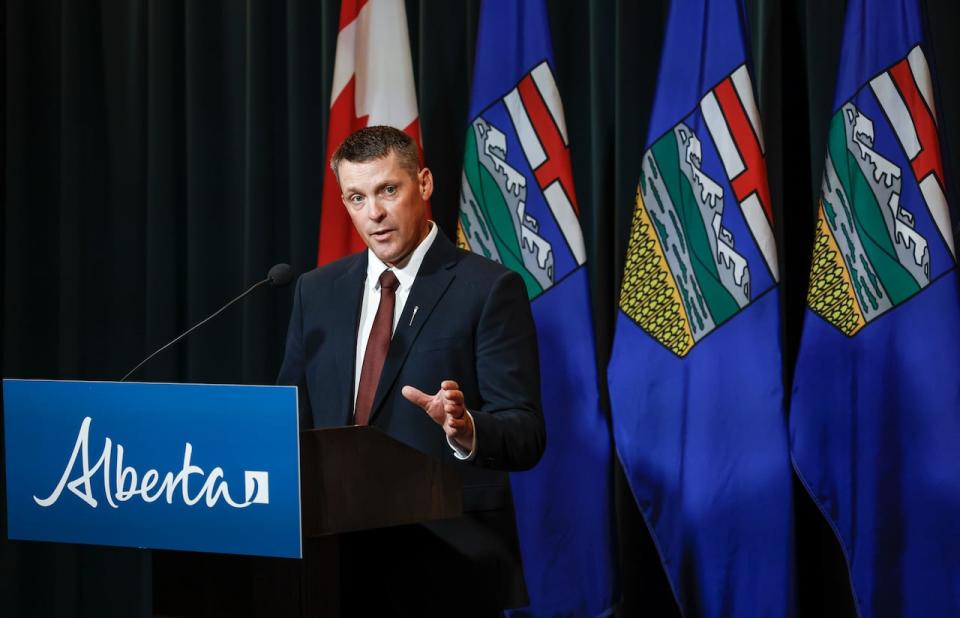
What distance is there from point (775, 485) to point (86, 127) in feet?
9.88

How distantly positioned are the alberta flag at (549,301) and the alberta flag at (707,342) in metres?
0.13

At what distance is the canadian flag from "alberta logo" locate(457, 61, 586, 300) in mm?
316

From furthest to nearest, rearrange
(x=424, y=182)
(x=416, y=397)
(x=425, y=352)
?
(x=424, y=182)
(x=425, y=352)
(x=416, y=397)

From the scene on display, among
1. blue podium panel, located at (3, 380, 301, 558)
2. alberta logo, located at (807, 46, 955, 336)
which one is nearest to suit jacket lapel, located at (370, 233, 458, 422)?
blue podium panel, located at (3, 380, 301, 558)

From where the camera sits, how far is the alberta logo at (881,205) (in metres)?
2.89

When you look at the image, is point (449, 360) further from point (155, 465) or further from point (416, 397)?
point (155, 465)

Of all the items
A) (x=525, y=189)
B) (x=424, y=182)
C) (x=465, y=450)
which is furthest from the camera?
(x=525, y=189)

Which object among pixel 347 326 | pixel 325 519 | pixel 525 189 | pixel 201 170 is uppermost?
pixel 201 170

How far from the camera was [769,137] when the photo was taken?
10.6 feet

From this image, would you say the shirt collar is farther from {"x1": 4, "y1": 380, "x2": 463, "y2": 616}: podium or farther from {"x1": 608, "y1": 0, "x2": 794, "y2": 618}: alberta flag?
{"x1": 608, "y1": 0, "x2": 794, "y2": 618}: alberta flag

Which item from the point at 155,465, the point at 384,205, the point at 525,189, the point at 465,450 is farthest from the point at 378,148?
the point at 525,189

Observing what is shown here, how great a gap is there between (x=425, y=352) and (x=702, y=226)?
1.27 meters

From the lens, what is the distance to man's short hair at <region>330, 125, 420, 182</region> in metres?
2.29

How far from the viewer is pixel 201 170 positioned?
4.15 metres
